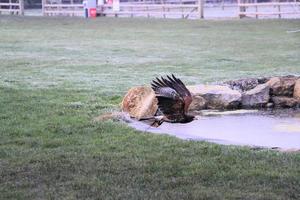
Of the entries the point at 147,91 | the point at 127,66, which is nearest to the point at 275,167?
the point at 147,91

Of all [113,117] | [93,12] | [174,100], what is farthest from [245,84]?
[93,12]

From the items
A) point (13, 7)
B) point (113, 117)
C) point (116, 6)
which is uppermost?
point (13, 7)

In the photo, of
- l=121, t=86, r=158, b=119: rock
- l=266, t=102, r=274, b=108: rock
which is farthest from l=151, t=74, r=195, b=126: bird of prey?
l=266, t=102, r=274, b=108: rock

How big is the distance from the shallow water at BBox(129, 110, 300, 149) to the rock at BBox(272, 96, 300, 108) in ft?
1.11

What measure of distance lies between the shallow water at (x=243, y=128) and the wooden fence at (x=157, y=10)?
2851 centimetres

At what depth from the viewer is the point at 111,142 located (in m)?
6.73

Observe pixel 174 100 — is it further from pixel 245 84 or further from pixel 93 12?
pixel 93 12

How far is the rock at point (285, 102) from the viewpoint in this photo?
9.15 metres

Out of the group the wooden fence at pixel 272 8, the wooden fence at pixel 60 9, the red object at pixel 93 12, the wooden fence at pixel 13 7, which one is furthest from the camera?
the wooden fence at pixel 13 7

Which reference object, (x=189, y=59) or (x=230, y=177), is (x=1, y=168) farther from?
(x=189, y=59)

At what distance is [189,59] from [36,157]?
1051 cm

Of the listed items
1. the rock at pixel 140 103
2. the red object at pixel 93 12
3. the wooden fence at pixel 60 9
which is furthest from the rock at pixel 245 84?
the wooden fence at pixel 60 9

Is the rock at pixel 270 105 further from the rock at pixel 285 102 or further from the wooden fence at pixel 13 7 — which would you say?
the wooden fence at pixel 13 7

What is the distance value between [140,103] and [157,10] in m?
34.7
